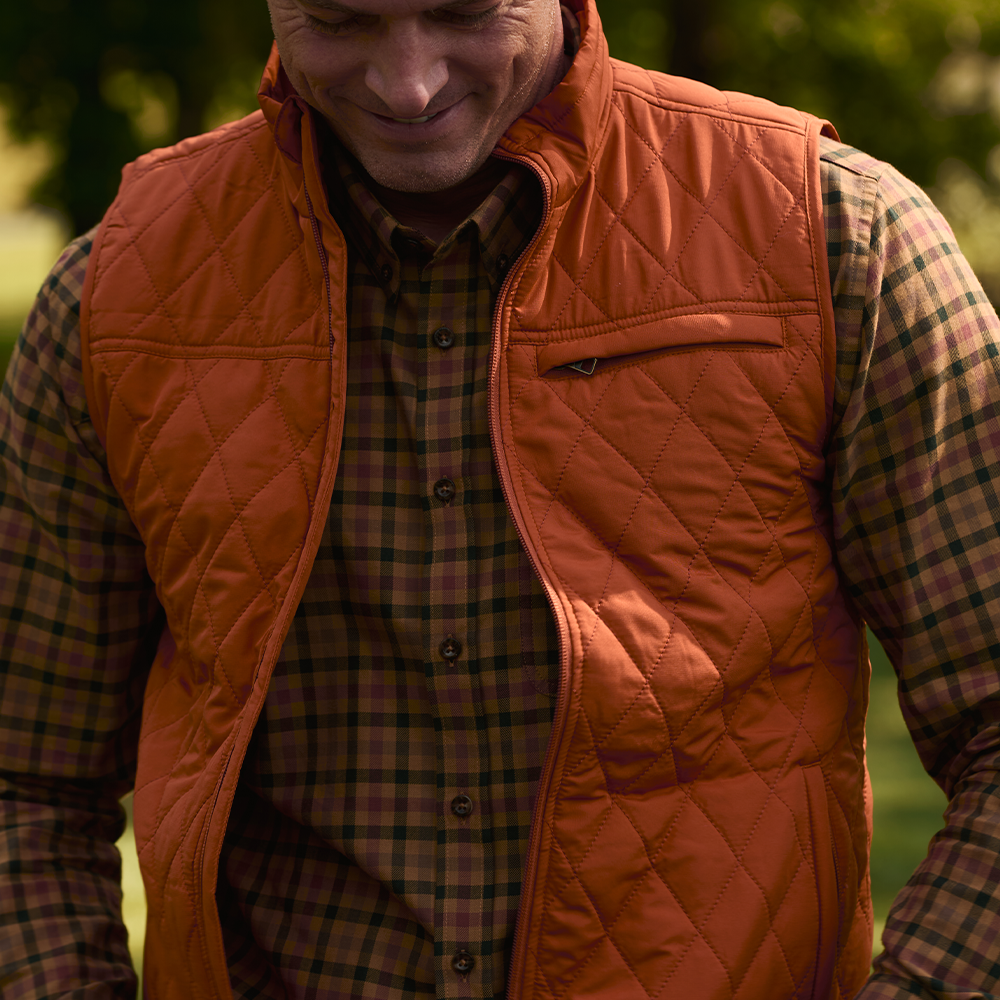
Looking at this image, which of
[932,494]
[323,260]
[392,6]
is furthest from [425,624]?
[392,6]

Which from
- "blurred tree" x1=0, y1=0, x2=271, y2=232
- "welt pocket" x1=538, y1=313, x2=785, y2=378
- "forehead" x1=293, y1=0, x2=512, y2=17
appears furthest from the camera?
"blurred tree" x1=0, y1=0, x2=271, y2=232

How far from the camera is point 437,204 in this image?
5.98 ft

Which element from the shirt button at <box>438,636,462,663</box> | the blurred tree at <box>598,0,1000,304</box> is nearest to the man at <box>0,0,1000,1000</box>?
the shirt button at <box>438,636,462,663</box>

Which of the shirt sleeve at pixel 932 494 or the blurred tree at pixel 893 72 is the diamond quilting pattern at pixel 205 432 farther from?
the blurred tree at pixel 893 72

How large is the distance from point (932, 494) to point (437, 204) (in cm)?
81

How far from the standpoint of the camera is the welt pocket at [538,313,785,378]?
5.42 ft

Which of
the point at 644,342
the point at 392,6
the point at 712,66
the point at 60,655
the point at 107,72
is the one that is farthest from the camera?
the point at 107,72

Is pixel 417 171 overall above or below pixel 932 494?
above

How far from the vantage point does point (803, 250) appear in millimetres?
1645

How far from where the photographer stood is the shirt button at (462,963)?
166 cm

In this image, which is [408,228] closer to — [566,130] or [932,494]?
[566,130]

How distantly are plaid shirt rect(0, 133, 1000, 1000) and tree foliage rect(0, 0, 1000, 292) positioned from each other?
28.1 ft

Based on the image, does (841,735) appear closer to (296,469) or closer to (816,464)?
(816,464)

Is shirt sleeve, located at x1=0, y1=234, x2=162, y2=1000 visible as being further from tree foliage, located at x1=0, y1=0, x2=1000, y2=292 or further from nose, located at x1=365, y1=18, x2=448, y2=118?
tree foliage, located at x1=0, y1=0, x2=1000, y2=292
